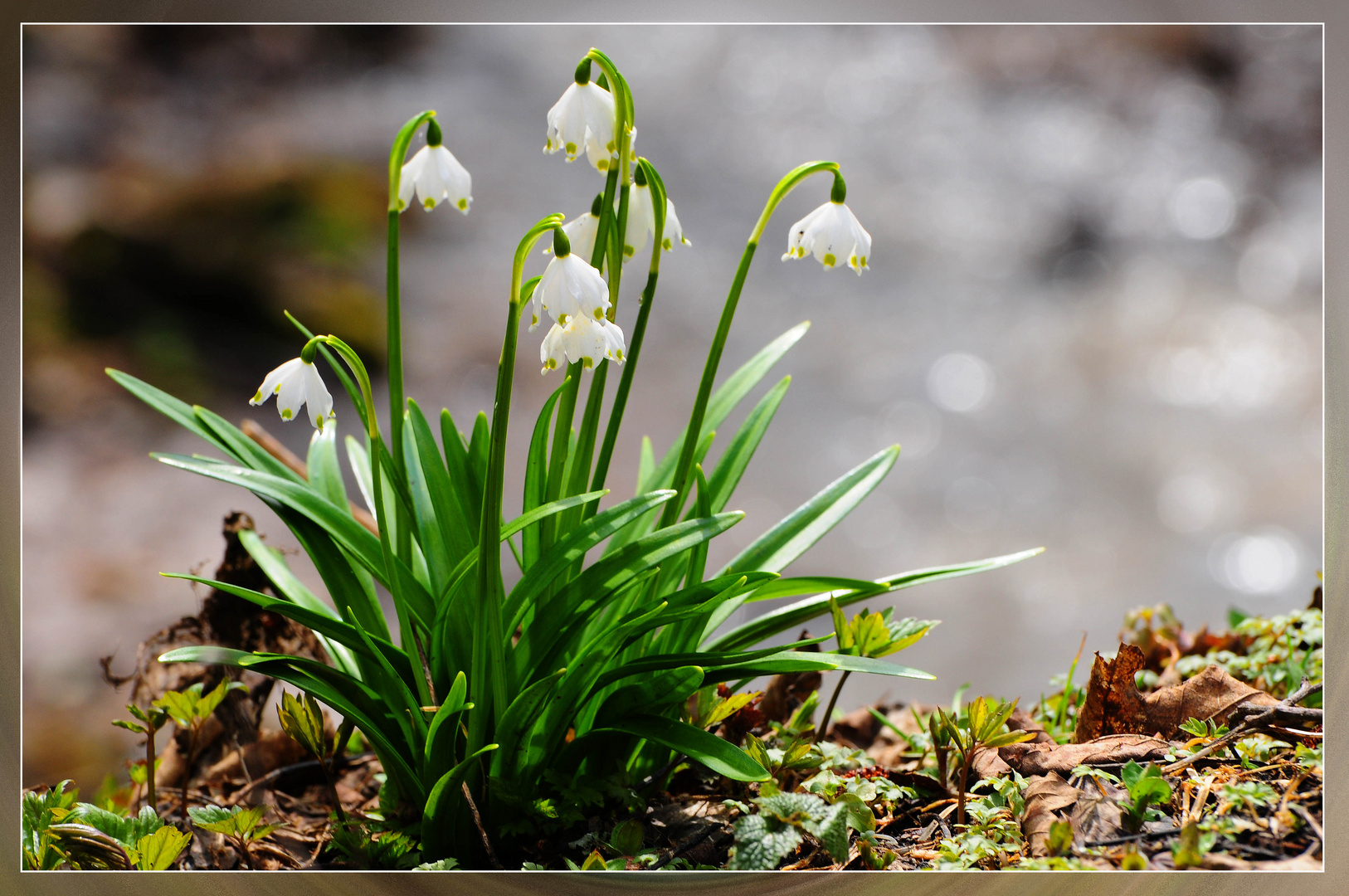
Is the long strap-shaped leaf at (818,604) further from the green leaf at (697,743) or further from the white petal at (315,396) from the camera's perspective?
the white petal at (315,396)

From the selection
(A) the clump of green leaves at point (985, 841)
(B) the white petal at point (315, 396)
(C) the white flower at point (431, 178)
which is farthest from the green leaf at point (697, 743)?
(C) the white flower at point (431, 178)

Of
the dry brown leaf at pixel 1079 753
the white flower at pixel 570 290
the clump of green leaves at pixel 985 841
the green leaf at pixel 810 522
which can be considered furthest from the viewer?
the green leaf at pixel 810 522

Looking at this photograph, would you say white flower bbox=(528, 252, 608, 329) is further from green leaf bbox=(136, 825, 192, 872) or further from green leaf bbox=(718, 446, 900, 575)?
green leaf bbox=(136, 825, 192, 872)

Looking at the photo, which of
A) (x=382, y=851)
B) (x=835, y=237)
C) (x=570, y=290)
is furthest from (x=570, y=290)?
(x=382, y=851)

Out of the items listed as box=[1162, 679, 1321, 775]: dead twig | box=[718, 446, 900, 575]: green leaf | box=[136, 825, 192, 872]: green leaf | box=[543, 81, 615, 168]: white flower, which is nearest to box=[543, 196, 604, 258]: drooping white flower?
box=[543, 81, 615, 168]: white flower

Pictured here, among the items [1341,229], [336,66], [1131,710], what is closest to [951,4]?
[1341,229]

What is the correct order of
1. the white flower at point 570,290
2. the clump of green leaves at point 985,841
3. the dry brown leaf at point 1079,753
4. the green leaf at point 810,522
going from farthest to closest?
1. the green leaf at point 810,522
2. the dry brown leaf at point 1079,753
3. the clump of green leaves at point 985,841
4. the white flower at point 570,290

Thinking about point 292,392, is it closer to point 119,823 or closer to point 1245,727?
point 119,823
